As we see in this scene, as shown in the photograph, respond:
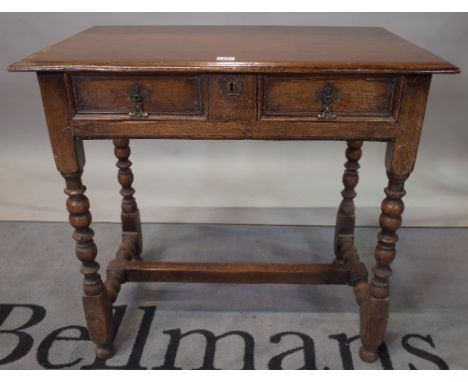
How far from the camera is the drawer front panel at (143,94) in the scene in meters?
1.50

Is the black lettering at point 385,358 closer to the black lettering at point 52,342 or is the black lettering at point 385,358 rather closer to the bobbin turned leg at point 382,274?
the bobbin turned leg at point 382,274

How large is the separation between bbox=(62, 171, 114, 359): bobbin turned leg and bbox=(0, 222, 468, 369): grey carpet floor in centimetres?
9

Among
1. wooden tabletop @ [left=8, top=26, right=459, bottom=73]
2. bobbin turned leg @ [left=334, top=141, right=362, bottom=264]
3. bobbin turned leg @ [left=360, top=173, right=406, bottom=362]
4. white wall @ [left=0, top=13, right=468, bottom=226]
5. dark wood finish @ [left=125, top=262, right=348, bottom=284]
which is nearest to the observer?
wooden tabletop @ [left=8, top=26, right=459, bottom=73]

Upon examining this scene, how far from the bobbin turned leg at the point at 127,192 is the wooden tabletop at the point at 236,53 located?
47cm

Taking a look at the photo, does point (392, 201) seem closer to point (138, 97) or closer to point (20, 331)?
point (138, 97)

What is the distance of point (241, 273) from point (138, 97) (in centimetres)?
85

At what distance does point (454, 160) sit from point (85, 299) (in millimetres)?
2248

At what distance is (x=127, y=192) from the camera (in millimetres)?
2320

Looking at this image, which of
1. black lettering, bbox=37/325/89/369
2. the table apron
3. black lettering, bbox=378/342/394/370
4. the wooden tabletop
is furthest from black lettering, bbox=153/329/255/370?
the wooden tabletop

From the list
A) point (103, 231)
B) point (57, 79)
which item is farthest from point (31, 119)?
point (57, 79)

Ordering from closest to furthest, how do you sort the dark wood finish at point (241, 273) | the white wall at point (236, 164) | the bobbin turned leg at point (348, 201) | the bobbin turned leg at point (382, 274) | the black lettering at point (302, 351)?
the bobbin turned leg at point (382, 274)
the black lettering at point (302, 351)
the dark wood finish at point (241, 273)
the bobbin turned leg at point (348, 201)
the white wall at point (236, 164)

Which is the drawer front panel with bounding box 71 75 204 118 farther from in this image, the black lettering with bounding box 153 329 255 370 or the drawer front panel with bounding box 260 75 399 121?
the black lettering with bounding box 153 329 255 370

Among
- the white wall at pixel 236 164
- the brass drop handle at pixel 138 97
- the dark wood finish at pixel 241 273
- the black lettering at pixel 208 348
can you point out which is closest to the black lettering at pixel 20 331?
the dark wood finish at pixel 241 273

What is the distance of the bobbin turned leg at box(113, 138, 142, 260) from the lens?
7.28 feet
